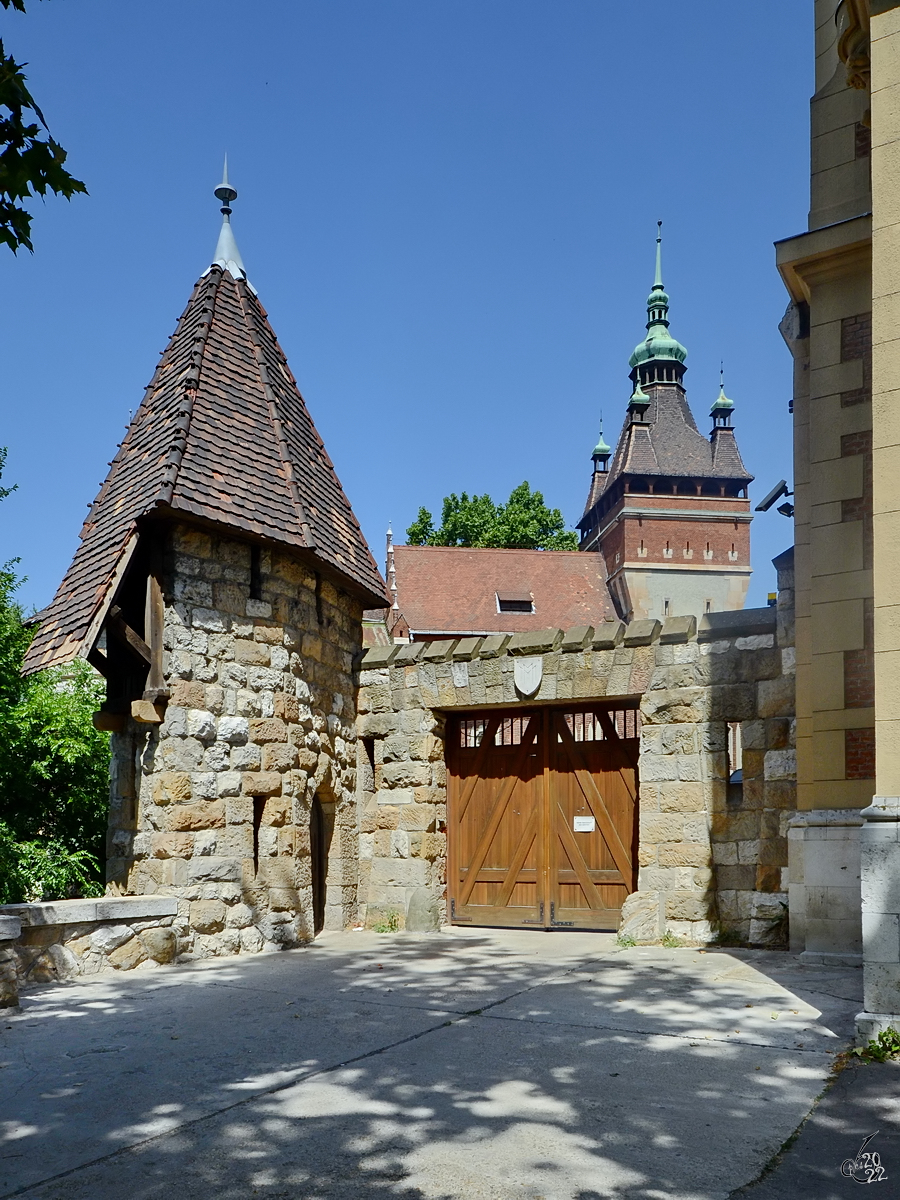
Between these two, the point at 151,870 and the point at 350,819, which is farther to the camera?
the point at 350,819

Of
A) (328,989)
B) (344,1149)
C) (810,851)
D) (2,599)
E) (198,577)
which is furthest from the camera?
(2,599)

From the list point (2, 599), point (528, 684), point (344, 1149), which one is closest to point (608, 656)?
point (528, 684)

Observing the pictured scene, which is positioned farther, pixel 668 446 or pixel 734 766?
pixel 668 446

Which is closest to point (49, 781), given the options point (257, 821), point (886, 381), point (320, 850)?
point (320, 850)

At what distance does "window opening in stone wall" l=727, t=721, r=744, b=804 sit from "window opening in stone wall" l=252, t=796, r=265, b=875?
3919 mm

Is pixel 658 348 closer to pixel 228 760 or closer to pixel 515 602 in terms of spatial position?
pixel 515 602

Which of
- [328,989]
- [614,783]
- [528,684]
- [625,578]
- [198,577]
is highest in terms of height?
[625,578]

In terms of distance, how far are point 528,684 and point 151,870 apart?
3.70 meters

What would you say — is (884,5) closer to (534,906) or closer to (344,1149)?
(344,1149)

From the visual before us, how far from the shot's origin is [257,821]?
9023 mm

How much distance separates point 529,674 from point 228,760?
2.88m

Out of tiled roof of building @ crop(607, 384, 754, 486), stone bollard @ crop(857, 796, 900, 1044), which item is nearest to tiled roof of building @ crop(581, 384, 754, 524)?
tiled roof of building @ crop(607, 384, 754, 486)

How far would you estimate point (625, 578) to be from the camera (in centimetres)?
5459

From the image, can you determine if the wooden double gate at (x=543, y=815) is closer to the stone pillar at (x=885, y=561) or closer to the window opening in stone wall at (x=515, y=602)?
the stone pillar at (x=885, y=561)
